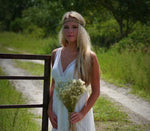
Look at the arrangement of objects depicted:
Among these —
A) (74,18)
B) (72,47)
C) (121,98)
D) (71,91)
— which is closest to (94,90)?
(71,91)

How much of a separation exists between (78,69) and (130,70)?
656cm

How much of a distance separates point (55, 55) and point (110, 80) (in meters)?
6.22

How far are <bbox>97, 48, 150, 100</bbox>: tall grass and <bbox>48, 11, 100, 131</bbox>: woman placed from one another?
4.71 metres

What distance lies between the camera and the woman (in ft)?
7.48

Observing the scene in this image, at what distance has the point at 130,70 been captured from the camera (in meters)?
8.53

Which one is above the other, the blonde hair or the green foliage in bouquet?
the blonde hair

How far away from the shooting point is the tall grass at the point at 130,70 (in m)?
7.37

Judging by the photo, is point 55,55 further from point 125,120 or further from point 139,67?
point 139,67

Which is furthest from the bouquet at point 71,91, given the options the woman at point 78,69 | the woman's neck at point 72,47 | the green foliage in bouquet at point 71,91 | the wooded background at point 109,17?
the wooded background at point 109,17

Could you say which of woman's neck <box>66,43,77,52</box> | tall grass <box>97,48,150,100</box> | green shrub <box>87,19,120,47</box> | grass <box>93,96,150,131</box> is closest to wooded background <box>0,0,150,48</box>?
green shrub <box>87,19,120,47</box>

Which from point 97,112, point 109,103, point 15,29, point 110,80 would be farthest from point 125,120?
point 15,29

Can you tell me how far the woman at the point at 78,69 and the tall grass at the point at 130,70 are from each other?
471cm

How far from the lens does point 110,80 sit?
858cm

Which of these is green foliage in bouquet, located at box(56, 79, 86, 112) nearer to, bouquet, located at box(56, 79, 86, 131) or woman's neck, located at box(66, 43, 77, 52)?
bouquet, located at box(56, 79, 86, 131)
